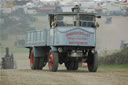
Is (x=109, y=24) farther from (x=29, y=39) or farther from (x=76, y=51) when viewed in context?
(x=76, y=51)

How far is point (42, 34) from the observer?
112 feet

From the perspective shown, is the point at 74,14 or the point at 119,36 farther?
the point at 119,36

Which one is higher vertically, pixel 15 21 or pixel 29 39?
pixel 29 39

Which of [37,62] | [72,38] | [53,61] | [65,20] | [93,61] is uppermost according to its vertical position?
[65,20]

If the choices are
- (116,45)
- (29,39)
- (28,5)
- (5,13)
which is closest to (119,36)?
(116,45)

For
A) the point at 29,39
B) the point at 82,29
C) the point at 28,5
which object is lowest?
the point at 28,5

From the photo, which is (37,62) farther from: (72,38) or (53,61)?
(72,38)

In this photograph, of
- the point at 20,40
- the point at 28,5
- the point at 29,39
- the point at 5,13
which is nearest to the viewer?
the point at 29,39

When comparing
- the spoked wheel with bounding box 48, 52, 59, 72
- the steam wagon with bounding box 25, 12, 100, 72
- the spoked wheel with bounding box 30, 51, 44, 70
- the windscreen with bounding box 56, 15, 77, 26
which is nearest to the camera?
the spoked wheel with bounding box 48, 52, 59, 72

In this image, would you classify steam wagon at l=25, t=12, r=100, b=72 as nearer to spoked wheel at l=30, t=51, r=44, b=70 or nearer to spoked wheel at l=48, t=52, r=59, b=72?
spoked wheel at l=48, t=52, r=59, b=72

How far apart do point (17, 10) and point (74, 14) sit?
108m

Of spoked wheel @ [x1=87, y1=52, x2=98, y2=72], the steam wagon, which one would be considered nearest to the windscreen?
the steam wagon

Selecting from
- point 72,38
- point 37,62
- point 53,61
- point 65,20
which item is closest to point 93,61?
point 72,38

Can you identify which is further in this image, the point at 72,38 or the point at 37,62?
the point at 37,62
